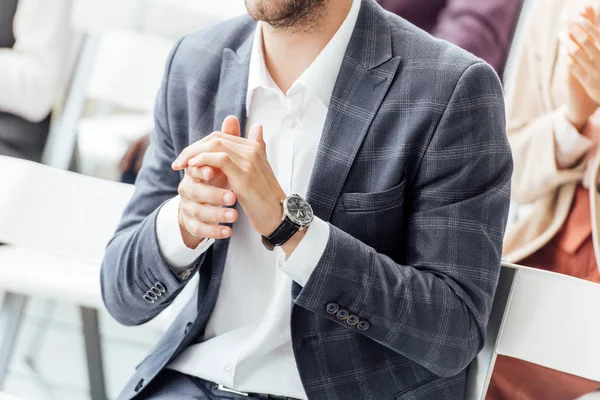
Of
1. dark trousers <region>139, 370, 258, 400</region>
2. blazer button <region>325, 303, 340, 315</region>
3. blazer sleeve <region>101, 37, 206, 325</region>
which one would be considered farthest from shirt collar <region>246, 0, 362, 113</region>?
dark trousers <region>139, 370, 258, 400</region>

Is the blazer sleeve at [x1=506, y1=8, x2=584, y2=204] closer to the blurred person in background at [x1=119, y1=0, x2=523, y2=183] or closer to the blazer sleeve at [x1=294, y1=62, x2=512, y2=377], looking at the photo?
the blurred person in background at [x1=119, y1=0, x2=523, y2=183]

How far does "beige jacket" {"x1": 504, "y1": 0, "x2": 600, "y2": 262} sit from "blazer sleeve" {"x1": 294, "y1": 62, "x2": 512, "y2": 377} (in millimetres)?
638

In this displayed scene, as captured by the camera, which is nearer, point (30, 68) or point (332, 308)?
point (332, 308)

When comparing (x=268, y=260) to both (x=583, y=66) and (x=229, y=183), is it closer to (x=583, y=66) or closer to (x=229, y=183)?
(x=229, y=183)

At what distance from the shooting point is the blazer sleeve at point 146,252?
96 centimetres

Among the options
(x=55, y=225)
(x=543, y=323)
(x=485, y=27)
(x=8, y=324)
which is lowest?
(x=8, y=324)

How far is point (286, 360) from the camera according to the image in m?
0.98

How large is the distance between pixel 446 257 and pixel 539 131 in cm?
74

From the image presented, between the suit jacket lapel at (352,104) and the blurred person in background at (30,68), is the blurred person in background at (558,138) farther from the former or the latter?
the blurred person in background at (30,68)

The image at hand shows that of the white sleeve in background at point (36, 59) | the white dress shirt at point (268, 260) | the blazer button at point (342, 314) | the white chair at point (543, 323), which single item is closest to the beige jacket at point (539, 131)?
the white chair at point (543, 323)

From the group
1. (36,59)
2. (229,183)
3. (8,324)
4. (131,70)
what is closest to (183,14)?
(131,70)

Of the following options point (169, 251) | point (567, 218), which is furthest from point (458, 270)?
point (567, 218)

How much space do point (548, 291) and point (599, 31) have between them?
72 cm

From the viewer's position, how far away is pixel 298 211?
Result: 2.67 feet
